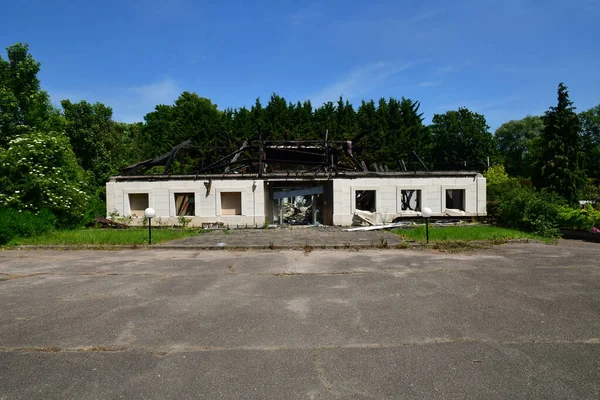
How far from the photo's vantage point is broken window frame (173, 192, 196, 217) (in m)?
20.8

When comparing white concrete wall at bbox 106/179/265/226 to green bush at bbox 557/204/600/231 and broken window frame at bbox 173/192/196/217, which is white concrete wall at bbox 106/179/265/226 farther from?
green bush at bbox 557/204/600/231

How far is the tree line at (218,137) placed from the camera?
16.3 m

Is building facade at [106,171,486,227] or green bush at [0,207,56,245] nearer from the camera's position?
green bush at [0,207,56,245]

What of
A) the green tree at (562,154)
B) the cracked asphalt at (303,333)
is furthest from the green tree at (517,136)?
the cracked asphalt at (303,333)

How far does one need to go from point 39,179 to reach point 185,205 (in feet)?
25.4

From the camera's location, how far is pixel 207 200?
20.1 metres

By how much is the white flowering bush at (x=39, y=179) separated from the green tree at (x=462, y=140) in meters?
39.1

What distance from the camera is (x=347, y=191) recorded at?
20.2 meters

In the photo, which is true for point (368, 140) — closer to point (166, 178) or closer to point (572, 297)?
point (166, 178)

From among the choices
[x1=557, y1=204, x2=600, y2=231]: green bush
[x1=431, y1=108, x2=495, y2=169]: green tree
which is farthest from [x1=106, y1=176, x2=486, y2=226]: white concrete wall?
[x1=431, y1=108, x2=495, y2=169]: green tree

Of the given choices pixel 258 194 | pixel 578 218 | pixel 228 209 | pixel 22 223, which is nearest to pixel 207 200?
pixel 228 209

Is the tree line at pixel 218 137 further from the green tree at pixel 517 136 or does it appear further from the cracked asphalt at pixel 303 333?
the cracked asphalt at pixel 303 333

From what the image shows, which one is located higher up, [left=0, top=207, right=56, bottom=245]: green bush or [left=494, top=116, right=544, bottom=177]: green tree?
[left=494, top=116, right=544, bottom=177]: green tree

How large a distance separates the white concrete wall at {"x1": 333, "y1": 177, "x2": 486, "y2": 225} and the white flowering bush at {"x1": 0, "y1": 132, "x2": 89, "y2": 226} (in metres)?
13.5
